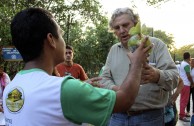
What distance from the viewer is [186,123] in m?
7.88

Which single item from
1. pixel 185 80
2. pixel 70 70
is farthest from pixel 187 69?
pixel 70 70

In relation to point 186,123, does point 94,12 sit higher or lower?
higher

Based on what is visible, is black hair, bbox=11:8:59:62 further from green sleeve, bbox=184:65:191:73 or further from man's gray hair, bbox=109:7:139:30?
green sleeve, bbox=184:65:191:73

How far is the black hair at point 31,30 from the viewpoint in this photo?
1.61 metres

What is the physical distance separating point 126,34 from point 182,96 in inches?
256

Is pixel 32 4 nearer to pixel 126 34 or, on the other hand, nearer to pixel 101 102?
pixel 126 34

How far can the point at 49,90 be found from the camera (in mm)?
1510

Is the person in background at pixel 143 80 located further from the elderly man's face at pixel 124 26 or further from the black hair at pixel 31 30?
the black hair at pixel 31 30

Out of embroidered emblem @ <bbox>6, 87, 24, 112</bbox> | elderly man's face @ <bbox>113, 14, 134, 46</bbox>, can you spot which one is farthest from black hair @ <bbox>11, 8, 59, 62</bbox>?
elderly man's face @ <bbox>113, 14, 134, 46</bbox>

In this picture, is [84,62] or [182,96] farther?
[84,62]

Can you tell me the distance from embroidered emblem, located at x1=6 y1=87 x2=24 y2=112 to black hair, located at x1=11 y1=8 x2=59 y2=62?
0.63 feet

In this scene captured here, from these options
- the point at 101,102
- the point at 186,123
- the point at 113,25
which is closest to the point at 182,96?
the point at 186,123

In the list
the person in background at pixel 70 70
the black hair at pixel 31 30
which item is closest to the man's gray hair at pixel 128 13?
the black hair at pixel 31 30

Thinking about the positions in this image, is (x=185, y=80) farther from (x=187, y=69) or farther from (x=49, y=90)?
(x=49, y=90)
